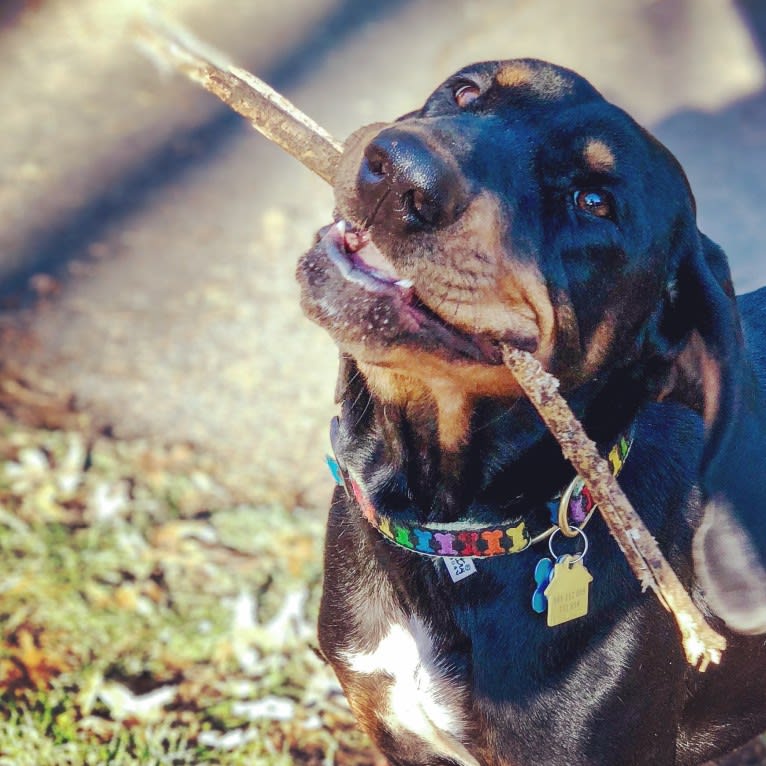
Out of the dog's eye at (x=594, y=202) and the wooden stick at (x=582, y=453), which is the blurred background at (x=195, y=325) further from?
the dog's eye at (x=594, y=202)

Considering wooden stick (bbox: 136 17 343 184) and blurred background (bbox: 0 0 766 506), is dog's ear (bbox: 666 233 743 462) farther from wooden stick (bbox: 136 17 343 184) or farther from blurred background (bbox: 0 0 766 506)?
blurred background (bbox: 0 0 766 506)

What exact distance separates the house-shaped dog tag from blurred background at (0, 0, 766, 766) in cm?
131

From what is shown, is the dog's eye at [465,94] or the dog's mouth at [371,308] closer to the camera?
the dog's mouth at [371,308]

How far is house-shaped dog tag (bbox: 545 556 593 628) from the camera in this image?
2.34 meters

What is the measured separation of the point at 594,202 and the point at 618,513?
0.74 meters

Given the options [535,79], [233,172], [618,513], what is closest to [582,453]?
[618,513]

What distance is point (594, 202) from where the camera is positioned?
231cm

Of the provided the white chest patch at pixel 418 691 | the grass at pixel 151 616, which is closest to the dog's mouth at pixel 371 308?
the white chest patch at pixel 418 691

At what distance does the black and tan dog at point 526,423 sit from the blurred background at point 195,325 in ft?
3.27

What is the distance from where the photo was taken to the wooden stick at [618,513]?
2.01m

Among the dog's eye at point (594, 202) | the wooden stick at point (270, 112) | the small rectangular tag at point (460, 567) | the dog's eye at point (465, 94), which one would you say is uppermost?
the dog's eye at point (594, 202)

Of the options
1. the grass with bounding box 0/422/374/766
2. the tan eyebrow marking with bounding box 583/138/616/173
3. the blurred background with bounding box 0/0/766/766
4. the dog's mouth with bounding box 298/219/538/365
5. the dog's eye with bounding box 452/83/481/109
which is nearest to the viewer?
the dog's mouth with bounding box 298/219/538/365

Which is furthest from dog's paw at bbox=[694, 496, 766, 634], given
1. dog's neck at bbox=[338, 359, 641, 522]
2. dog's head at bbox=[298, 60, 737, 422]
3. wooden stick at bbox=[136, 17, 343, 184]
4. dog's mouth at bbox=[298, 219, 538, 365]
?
wooden stick at bbox=[136, 17, 343, 184]

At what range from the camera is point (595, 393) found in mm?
2404
